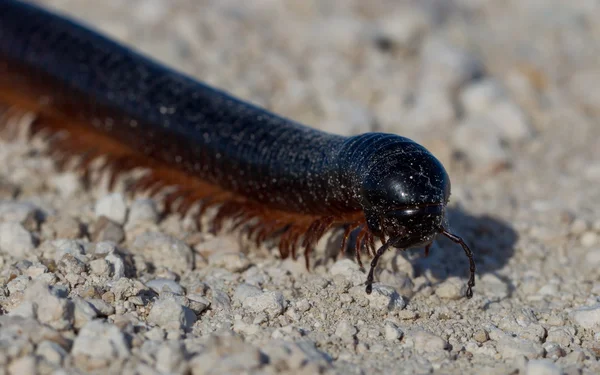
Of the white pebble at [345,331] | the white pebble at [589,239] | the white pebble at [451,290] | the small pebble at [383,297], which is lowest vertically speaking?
the white pebble at [345,331]

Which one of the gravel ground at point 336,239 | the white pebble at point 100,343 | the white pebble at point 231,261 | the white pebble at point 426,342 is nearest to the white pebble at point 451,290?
the gravel ground at point 336,239

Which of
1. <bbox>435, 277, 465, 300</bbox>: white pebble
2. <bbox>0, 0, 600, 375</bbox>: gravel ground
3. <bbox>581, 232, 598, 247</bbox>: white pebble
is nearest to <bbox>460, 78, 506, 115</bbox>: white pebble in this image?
<bbox>0, 0, 600, 375</bbox>: gravel ground

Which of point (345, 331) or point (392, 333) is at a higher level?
point (392, 333)

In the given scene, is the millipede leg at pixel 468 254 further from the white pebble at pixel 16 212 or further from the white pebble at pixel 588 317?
the white pebble at pixel 16 212

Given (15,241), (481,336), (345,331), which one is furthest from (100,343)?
(481,336)

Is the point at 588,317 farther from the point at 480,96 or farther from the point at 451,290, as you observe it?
the point at 480,96

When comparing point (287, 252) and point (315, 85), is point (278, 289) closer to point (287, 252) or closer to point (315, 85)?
point (287, 252)
